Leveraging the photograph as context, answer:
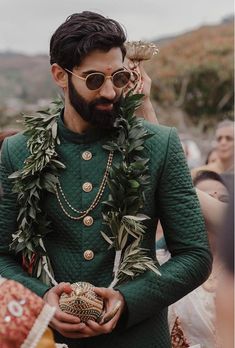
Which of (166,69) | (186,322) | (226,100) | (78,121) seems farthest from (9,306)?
(166,69)

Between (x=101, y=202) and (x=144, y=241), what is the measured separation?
20 centimetres

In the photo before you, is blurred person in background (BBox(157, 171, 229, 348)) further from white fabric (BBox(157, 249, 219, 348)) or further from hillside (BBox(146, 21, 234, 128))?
hillside (BBox(146, 21, 234, 128))

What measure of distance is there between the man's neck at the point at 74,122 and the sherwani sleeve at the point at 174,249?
312 millimetres

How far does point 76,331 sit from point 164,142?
2.41 feet

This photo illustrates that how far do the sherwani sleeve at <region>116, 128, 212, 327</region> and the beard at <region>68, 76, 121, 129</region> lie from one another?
0.73 feet

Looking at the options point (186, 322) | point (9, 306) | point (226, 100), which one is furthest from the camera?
point (226, 100)

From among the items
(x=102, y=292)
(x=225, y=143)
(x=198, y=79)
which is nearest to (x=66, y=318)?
(x=102, y=292)

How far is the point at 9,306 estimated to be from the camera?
2459mm

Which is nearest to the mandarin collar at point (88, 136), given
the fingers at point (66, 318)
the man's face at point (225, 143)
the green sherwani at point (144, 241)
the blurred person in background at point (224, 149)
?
the green sherwani at point (144, 241)

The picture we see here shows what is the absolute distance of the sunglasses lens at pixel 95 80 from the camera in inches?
120

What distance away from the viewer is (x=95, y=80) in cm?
305

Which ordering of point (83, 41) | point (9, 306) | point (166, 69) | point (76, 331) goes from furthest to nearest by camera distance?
point (166, 69) < point (83, 41) < point (76, 331) < point (9, 306)

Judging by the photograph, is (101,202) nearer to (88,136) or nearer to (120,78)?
(88,136)

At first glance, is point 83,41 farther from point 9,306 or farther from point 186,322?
point 186,322
